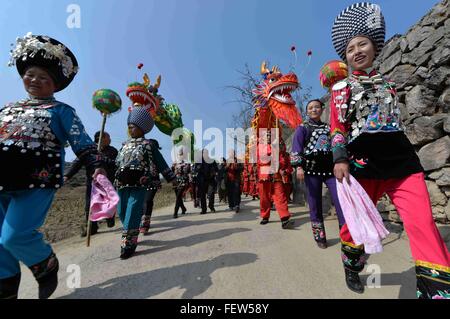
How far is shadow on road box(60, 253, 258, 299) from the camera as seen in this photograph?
199 cm

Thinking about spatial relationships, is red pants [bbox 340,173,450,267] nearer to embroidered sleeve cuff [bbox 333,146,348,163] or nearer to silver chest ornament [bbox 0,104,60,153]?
embroidered sleeve cuff [bbox 333,146,348,163]

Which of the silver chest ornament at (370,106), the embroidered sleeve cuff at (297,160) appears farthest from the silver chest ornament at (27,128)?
the embroidered sleeve cuff at (297,160)

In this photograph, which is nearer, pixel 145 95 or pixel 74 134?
pixel 74 134

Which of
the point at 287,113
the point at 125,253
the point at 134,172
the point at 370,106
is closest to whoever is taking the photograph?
the point at 370,106

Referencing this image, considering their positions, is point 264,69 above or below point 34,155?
above

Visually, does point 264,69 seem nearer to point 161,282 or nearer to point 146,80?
point 146,80

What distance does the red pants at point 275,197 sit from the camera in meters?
4.07

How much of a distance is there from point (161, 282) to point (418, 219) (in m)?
2.07

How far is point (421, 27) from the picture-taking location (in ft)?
11.9

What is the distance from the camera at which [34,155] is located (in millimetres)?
1820

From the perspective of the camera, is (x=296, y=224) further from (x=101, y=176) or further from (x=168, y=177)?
(x=101, y=176)

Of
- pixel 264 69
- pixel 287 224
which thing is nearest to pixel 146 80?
pixel 264 69
